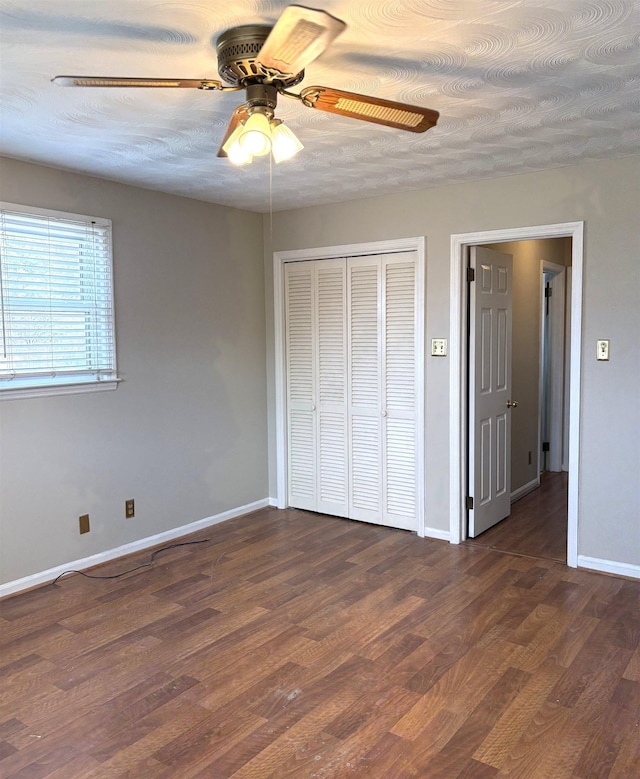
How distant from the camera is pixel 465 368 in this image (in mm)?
4184

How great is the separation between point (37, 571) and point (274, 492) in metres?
2.05

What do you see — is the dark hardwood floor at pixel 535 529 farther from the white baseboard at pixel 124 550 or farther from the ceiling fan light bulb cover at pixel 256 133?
the ceiling fan light bulb cover at pixel 256 133

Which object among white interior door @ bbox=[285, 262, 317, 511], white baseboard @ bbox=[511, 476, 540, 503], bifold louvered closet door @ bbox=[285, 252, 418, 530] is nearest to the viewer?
bifold louvered closet door @ bbox=[285, 252, 418, 530]

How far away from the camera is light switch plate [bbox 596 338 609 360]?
354 cm

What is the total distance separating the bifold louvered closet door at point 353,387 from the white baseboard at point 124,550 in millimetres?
477

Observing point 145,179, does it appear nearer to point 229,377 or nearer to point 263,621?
point 229,377

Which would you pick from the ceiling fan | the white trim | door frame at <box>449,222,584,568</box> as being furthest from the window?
the white trim

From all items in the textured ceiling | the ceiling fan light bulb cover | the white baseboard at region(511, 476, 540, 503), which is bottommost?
the white baseboard at region(511, 476, 540, 503)

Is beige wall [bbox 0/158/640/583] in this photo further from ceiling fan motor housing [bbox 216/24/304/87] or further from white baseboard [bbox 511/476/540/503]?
ceiling fan motor housing [bbox 216/24/304/87]

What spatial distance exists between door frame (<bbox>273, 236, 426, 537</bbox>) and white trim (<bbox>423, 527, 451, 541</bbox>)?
29 mm

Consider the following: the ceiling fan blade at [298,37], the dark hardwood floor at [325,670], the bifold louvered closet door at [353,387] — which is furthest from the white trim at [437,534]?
the ceiling fan blade at [298,37]

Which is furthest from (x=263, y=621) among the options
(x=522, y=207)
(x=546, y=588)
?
(x=522, y=207)

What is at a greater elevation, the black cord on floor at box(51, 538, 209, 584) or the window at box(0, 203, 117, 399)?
the window at box(0, 203, 117, 399)

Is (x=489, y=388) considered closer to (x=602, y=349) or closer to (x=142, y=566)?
(x=602, y=349)
